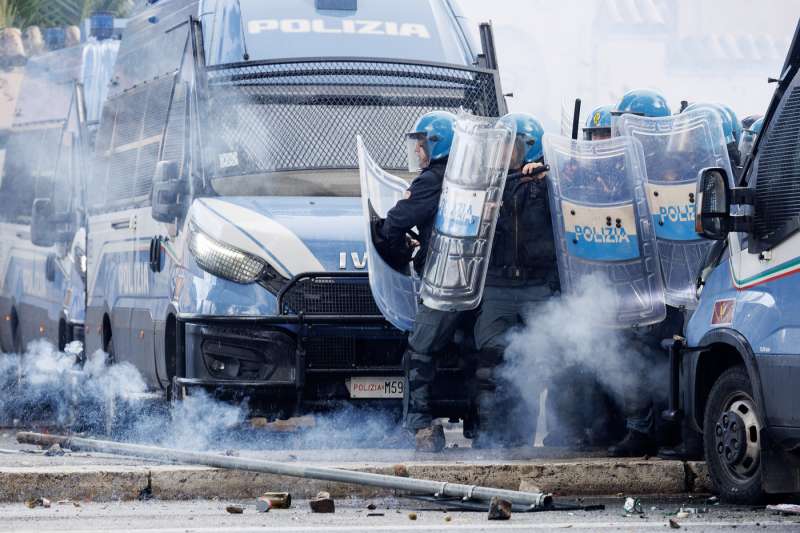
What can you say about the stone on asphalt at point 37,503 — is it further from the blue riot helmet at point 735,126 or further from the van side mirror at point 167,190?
the blue riot helmet at point 735,126

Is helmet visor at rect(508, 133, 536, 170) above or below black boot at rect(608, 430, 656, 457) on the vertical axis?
above

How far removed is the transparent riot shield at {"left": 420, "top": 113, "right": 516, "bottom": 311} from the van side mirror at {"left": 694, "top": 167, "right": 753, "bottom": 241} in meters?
1.54

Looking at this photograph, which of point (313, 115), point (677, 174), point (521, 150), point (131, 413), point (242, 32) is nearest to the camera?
point (677, 174)

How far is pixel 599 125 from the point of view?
10828mm

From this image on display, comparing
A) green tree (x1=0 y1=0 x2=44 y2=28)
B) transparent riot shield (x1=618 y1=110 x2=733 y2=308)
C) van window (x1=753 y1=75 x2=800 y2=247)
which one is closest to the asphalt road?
van window (x1=753 y1=75 x2=800 y2=247)

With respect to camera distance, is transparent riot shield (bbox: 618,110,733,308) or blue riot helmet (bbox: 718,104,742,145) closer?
transparent riot shield (bbox: 618,110,733,308)

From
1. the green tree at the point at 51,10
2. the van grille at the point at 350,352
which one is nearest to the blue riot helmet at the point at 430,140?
the van grille at the point at 350,352

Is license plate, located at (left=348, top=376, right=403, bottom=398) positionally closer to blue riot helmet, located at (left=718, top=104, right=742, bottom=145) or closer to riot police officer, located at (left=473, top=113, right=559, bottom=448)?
riot police officer, located at (left=473, top=113, right=559, bottom=448)

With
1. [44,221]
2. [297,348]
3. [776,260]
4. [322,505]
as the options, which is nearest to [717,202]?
[776,260]

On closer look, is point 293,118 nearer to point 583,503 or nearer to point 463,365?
point 463,365

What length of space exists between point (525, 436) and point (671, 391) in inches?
49.8

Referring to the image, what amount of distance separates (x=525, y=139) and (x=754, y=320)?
249 centimetres

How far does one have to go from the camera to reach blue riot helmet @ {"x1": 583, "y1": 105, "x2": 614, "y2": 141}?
10398mm

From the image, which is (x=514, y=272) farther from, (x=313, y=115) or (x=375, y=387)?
(x=313, y=115)
